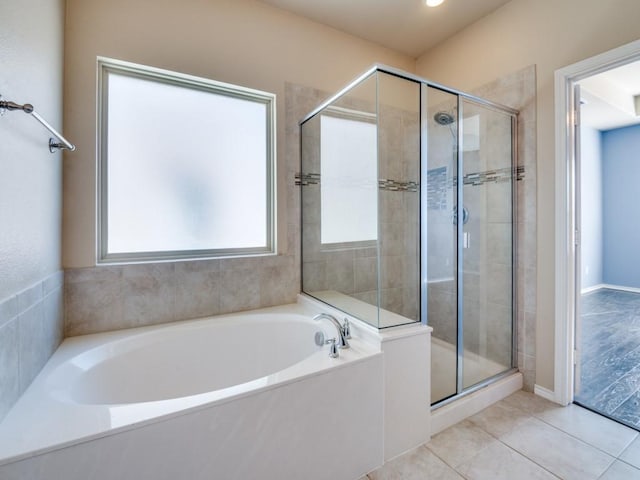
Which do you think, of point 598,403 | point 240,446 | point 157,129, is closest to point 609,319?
point 598,403

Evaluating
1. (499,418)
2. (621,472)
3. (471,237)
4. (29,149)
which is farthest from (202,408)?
(471,237)

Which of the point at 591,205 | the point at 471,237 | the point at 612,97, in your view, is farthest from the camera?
the point at 591,205

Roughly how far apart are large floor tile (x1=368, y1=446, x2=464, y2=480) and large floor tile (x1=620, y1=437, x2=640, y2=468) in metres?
0.85

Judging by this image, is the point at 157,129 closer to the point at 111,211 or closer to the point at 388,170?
the point at 111,211

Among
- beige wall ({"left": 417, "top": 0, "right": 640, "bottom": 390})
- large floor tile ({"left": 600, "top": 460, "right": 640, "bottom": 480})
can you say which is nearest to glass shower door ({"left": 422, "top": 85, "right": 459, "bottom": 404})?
beige wall ({"left": 417, "top": 0, "right": 640, "bottom": 390})

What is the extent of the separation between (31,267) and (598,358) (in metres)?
3.95

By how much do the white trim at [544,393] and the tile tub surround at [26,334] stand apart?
110 inches

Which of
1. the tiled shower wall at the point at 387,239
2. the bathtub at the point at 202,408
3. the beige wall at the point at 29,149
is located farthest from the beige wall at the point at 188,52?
the bathtub at the point at 202,408

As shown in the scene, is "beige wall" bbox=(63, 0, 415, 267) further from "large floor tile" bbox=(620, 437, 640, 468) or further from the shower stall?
"large floor tile" bbox=(620, 437, 640, 468)

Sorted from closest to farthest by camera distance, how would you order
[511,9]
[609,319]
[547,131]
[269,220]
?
1. [547,131]
2. [511,9]
3. [269,220]
4. [609,319]

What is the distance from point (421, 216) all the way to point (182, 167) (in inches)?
64.4

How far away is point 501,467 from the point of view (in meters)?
1.43

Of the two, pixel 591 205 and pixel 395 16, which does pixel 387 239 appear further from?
pixel 591 205

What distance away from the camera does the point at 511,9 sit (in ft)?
7.15
